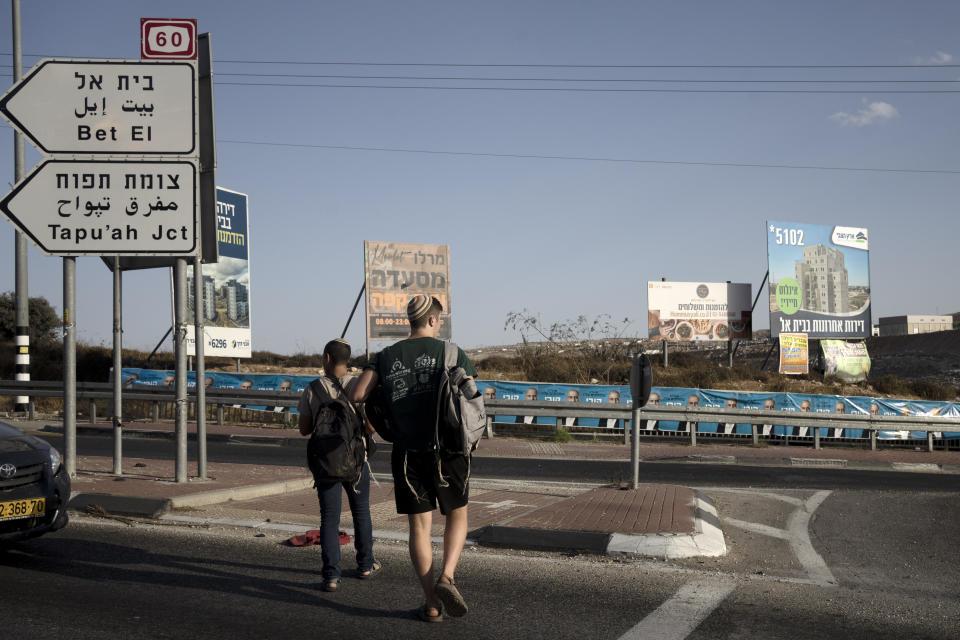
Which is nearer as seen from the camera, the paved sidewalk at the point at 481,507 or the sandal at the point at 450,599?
the sandal at the point at 450,599

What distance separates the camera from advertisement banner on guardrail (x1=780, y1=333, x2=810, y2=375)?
34812 mm

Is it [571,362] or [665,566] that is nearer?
[665,566]

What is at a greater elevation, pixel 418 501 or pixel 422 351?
pixel 422 351

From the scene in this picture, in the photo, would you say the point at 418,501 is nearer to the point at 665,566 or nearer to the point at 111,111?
the point at 665,566

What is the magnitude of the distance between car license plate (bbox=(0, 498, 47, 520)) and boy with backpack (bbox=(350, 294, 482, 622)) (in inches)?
114

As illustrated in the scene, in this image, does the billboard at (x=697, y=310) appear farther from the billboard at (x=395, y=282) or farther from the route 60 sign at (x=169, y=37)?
the route 60 sign at (x=169, y=37)

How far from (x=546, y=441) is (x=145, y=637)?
15.9 m

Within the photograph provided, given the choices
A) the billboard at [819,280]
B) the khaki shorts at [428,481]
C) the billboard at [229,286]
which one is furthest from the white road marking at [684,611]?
the billboard at [819,280]

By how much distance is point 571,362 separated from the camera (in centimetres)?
3322

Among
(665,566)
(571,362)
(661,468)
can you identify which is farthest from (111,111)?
(571,362)

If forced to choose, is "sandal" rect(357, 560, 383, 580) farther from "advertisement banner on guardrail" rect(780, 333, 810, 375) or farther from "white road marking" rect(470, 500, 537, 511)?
"advertisement banner on guardrail" rect(780, 333, 810, 375)

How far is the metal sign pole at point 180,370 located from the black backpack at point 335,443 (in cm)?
476

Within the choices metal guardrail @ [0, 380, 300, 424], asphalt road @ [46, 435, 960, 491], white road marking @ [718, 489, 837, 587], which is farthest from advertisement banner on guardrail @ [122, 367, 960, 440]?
white road marking @ [718, 489, 837, 587]

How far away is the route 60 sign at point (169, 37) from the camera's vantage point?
32.9 feet
